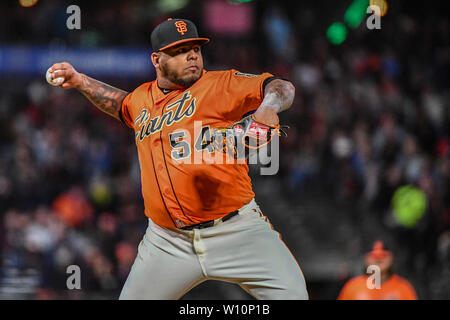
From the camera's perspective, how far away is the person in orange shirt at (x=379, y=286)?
5691 mm

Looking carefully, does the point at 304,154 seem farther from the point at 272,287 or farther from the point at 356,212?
the point at 272,287

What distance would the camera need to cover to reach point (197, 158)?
12.0 feet

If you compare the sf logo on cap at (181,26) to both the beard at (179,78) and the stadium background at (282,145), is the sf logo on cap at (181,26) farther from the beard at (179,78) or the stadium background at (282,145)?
the stadium background at (282,145)

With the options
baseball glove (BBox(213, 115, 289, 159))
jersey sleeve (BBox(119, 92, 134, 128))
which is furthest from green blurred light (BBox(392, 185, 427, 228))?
baseball glove (BBox(213, 115, 289, 159))

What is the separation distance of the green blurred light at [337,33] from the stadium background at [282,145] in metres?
0.06

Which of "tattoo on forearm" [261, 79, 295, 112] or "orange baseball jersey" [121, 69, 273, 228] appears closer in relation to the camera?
"tattoo on forearm" [261, 79, 295, 112]

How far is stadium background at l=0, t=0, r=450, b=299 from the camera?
8.30m

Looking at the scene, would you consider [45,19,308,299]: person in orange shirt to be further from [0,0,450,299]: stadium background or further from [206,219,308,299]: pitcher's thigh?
[0,0,450,299]: stadium background

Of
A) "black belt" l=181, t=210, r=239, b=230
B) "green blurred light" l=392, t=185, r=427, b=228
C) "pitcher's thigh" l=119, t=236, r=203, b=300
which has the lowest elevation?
"green blurred light" l=392, t=185, r=427, b=228

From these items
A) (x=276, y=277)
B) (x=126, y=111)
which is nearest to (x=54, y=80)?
(x=126, y=111)

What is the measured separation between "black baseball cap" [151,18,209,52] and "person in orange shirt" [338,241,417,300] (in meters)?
2.95

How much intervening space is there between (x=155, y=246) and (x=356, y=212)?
5.97m

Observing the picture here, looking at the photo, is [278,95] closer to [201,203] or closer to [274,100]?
[274,100]
